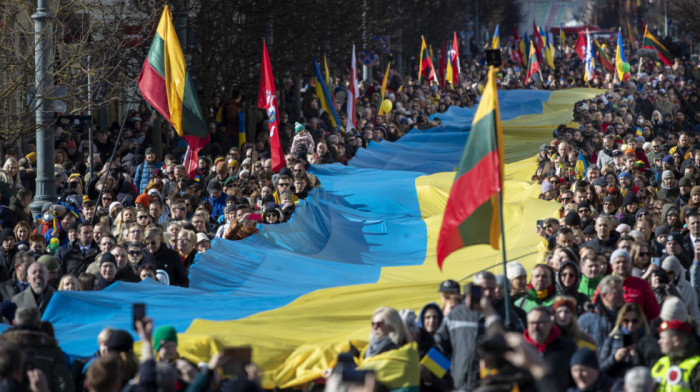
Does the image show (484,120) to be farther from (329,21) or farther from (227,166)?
(329,21)

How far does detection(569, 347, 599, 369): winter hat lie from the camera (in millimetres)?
7863

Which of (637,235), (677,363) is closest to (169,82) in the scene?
(637,235)

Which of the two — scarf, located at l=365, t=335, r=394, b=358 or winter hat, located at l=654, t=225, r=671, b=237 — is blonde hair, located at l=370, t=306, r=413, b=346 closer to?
scarf, located at l=365, t=335, r=394, b=358

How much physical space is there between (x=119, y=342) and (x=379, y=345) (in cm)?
165

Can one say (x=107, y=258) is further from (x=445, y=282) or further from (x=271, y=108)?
(x=271, y=108)

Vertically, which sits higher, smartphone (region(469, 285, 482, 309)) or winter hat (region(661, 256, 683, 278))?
smartphone (region(469, 285, 482, 309))

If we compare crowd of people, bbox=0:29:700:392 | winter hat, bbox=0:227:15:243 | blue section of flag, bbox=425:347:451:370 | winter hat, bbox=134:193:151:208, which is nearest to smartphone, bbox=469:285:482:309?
crowd of people, bbox=0:29:700:392

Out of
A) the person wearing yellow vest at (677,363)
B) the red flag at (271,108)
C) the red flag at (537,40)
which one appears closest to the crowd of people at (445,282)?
the person wearing yellow vest at (677,363)

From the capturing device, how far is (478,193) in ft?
32.4

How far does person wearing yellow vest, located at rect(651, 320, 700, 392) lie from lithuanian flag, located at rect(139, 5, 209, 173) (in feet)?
29.1

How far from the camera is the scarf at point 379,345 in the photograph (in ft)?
28.9

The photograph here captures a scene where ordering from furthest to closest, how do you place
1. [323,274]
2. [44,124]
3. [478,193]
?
[44,124]
[323,274]
[478,193]

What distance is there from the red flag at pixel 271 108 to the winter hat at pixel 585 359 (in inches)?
447

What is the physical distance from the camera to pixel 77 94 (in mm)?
18094
